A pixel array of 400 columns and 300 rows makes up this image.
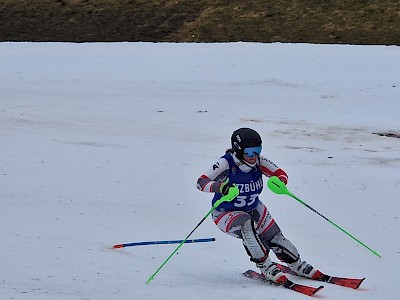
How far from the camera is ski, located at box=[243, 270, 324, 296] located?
7.27 metres

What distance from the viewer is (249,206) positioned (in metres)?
8.05

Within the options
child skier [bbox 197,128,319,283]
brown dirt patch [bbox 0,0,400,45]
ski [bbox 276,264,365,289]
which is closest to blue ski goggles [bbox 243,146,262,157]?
child skier [bbox 197,128,319,283]

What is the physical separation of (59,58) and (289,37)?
832cm

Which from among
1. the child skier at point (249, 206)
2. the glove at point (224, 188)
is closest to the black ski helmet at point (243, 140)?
the child skier at point (249, 206)

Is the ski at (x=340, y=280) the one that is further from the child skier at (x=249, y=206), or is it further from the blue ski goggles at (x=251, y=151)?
the blue ski goggles at (x=251, y=151)

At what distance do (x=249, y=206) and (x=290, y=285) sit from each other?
89 cm

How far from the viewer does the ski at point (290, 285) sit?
7273 millimetres

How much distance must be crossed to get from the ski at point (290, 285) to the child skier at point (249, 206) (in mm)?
55

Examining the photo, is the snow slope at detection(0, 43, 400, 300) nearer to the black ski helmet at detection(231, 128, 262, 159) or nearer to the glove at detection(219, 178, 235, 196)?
the glove at detection(219, 178, 235, 196)

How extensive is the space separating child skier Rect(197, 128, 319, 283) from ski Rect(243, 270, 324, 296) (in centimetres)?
5

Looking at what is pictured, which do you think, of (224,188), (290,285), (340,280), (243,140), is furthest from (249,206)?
(340,280)

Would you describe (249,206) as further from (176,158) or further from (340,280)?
(176,158)

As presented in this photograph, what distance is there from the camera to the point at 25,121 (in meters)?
15.0

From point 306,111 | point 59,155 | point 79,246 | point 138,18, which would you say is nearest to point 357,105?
point 306,111
